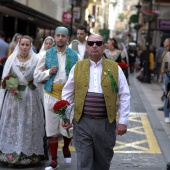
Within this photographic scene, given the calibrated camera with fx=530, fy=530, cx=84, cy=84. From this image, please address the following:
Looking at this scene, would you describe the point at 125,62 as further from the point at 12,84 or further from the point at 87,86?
the point at 87,86

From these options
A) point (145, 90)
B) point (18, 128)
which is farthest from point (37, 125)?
point (145, 90)

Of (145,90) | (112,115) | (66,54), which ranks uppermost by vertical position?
(66,54)

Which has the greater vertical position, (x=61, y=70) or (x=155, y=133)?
(x=61, y=70)

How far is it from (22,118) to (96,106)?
223 cm

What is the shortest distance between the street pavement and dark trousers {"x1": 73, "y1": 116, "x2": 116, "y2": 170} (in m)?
1.94

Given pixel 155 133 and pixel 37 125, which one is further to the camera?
pixel 155 133

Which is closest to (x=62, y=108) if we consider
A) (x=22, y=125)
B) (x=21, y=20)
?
(x=22, y=125)

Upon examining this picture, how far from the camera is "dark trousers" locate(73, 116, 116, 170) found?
17.9 feet

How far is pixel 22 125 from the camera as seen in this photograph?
24.3 ft

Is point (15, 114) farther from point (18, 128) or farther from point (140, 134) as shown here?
point (140, 134)

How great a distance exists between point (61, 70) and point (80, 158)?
2.01m

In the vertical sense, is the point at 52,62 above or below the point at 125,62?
above

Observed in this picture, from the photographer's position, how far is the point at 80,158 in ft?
17.9

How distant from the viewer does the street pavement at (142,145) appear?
25.3 feet
